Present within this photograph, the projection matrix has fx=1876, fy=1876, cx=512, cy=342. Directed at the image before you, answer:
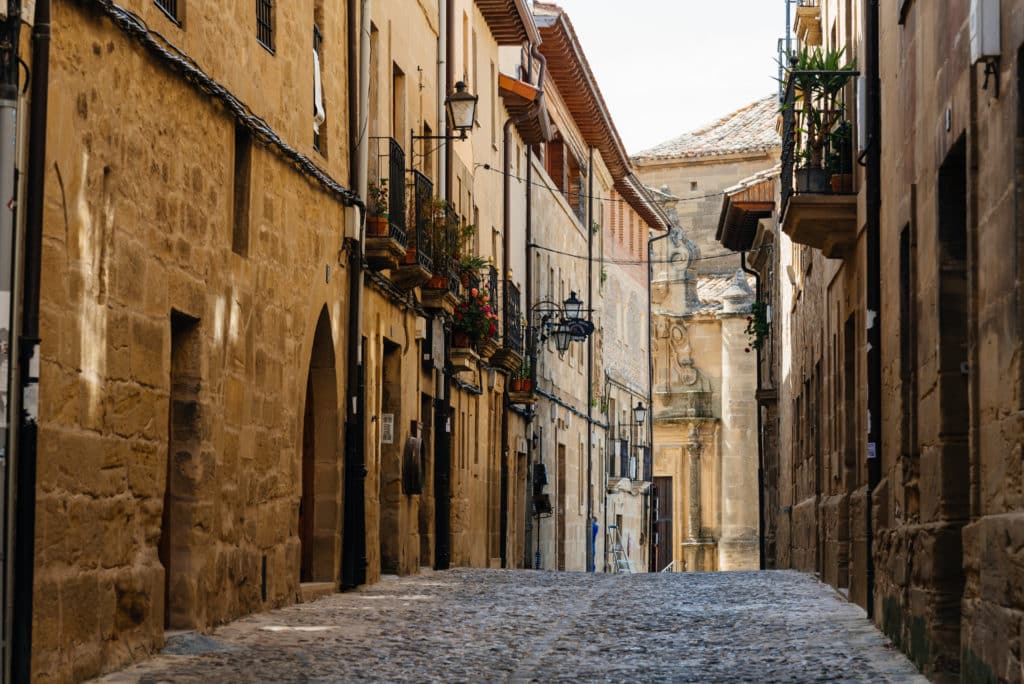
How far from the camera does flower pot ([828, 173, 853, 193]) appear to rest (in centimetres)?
1627

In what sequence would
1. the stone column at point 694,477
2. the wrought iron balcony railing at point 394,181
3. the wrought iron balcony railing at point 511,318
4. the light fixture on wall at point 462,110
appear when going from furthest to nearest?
the stone column at point 694,477 → the wrought iron balcony railing at point 511,318 → the light fixture on wall at point 462,110 → the wrought iron balcony railing at point 394,181

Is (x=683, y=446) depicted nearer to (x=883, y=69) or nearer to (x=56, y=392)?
(x=883, y=69)

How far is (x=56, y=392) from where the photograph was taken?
30.6 feet

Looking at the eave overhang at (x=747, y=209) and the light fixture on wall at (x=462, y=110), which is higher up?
the eave overhang at (x=747, y=209)

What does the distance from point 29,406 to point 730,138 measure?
5372 cm

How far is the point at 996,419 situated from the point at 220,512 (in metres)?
6.49

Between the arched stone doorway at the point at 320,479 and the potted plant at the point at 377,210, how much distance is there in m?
1.89

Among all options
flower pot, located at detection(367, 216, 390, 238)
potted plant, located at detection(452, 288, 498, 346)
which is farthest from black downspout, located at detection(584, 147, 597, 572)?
flower pot, located at detection(367, 216, 390, 238)

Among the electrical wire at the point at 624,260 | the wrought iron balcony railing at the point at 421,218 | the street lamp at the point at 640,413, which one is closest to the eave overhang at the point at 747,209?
the electrical wire at the point at 624,260

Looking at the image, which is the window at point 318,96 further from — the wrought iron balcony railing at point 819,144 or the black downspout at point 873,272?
the black downspout at point 873,272

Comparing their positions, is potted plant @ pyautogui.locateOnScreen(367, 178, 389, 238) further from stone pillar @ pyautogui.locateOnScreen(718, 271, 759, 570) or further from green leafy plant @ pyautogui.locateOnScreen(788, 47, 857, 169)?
stone pillar @ pyautogui.locateOnScreen(718, 271, 759, 570)

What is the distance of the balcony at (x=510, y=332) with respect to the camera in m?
28.5

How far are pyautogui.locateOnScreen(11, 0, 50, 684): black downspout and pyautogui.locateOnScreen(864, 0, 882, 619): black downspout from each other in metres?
6.70

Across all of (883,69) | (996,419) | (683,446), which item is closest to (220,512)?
(883,69)
